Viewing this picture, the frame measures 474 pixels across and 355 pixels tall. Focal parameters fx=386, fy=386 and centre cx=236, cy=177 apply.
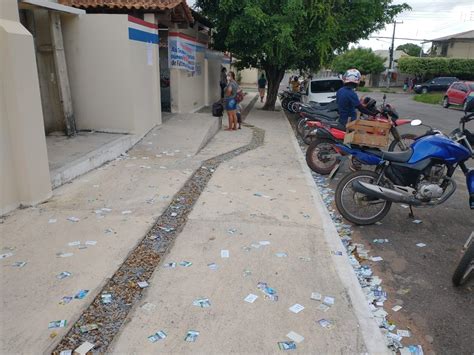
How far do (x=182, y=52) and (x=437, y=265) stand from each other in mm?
10527

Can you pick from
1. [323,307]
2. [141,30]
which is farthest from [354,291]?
[141,30]

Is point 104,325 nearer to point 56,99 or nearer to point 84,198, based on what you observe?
point 84,198

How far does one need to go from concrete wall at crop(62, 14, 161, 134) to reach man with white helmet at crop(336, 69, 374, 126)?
437 centimetres

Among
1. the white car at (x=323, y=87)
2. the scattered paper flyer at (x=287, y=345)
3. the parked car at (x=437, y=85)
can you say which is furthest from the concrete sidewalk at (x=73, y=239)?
the parked car at (x=437, y=85)

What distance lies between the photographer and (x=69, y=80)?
8.27 metres

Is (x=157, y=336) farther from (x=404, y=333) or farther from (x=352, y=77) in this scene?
(x=352, y=77)

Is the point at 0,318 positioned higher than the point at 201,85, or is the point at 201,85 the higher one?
the point at 201,85

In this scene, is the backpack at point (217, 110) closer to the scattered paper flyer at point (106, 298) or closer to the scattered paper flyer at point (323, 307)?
the scattered paper flyer at point (106, 298)

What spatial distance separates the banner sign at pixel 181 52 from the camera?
39.4 feet

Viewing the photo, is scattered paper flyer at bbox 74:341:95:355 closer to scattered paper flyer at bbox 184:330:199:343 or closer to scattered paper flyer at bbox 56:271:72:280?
scattered paper flyer at bbox 184:330:199:343

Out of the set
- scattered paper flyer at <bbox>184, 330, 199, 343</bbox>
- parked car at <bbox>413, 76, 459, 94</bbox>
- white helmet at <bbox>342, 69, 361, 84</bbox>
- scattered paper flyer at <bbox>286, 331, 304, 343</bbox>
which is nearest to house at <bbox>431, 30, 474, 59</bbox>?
parked car at <bbox>413, 76, 459, 94</bbox>

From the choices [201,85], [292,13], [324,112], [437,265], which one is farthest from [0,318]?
[201,85]

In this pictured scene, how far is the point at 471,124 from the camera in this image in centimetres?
1595

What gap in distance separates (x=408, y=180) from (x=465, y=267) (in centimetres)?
155
